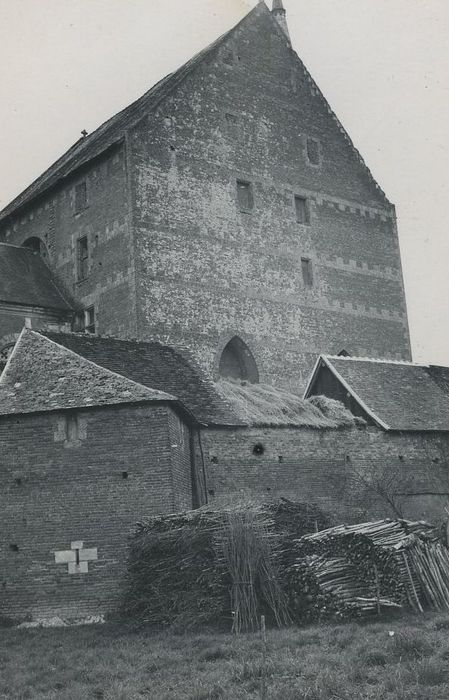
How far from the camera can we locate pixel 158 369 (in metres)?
26.2

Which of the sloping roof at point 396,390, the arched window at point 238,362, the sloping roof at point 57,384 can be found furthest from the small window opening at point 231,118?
the sloping roof at point 57,384

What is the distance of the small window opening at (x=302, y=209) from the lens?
40.7 m

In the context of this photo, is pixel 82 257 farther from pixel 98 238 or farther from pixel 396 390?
pixel 396 390

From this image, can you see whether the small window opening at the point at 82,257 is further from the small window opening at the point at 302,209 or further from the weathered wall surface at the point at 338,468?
the weathered wall surface at the point at 338,468

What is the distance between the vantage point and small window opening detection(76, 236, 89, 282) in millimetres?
37250

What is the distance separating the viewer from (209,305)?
3588 centimetres

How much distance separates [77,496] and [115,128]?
73.2ft

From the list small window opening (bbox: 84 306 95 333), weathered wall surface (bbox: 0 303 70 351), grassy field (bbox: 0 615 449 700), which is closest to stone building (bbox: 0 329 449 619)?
grassy field (bbox: 0 615 449 700)

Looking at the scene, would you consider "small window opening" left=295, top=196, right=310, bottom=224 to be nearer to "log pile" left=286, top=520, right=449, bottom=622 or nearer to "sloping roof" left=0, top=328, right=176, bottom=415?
"sloping roof" left=0, top=328, right=176, bottom=415

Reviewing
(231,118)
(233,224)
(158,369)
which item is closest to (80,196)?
(233,224)

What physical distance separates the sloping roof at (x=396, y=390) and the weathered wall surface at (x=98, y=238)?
26.1 ft

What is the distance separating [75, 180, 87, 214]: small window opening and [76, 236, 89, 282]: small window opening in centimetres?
134

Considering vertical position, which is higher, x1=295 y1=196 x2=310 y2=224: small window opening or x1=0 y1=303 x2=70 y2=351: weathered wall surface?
x1=295 y1=196 x2=310 y2=224: small window opening

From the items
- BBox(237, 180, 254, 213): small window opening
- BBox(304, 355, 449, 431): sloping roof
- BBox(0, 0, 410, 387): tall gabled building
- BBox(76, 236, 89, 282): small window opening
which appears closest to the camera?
BBox(304, 355, 449, 431): sloping roof
